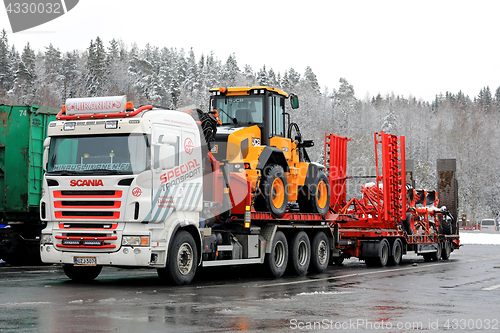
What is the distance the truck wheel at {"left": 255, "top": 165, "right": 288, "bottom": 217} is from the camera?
1438cm

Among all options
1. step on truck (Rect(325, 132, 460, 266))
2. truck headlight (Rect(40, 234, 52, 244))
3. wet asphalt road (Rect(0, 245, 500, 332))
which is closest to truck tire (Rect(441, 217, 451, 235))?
step on truck (Rect(325, 132, 460, 266))

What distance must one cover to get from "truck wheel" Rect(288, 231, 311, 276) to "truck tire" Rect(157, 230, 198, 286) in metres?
4.02

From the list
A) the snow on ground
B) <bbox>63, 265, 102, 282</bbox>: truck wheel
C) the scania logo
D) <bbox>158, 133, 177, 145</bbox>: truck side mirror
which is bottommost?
the snow on ground

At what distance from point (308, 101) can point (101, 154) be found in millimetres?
91244

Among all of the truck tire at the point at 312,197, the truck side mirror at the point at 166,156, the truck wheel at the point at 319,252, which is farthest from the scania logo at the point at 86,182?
the truck wheel at the point at 319,252

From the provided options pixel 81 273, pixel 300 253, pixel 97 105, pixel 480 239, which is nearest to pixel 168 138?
pixel 97 105

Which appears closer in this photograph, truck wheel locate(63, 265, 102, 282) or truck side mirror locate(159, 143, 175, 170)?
truck side mirror locate(159, 143, 175, 170)

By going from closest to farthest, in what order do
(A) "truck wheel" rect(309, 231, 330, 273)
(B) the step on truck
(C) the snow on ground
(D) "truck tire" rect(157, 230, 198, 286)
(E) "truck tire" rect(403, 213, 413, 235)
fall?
(D) "truck tire" rect(157, 230, 198, 286) → (A) "truck wheel" rect(309, 231, 330, 273) → (B) the step on truck → (E) "truck tire" rect(403, 213, 413, 235) → (C) the snow on ground

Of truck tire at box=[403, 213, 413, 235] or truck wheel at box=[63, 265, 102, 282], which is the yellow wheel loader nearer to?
truck wheel at box=[63, 265, 102, 282]

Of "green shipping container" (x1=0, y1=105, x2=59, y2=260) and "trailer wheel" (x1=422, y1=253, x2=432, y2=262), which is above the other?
"green shipping container" (x1=0, y1=105, x2=59, y2=260)

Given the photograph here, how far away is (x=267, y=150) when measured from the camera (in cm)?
1465

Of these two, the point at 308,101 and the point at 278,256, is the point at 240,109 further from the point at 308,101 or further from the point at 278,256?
the point at 308,101

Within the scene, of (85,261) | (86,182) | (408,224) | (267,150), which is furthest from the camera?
(408,224)

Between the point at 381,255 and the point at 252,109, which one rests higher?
the point at 252,109
